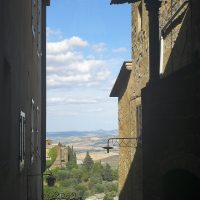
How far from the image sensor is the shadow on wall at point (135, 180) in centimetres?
1569

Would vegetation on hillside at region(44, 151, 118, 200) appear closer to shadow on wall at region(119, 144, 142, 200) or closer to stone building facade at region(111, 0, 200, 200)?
shadow on wall at region(119, 144, 142, 200)

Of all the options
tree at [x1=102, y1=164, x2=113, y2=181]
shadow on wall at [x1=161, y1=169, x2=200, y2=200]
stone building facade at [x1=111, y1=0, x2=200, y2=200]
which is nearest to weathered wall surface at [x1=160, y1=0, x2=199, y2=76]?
stone building facade at [x1=111, y1=0, x2=200, y2=200]

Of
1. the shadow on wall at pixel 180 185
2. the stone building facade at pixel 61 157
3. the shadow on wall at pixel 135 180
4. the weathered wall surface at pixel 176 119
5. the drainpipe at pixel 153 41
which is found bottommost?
the stone building facade at pixel 61 157

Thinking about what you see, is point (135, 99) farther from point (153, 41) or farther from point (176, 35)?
point (153, 41)

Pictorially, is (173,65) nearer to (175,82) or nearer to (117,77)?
(175,82)

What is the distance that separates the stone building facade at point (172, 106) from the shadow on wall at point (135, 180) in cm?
417

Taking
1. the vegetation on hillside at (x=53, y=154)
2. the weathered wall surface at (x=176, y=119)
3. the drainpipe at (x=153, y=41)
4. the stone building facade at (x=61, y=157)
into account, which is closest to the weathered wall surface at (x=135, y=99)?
the weathered wall surface at (x=176, y=119)

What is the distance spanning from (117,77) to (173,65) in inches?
291

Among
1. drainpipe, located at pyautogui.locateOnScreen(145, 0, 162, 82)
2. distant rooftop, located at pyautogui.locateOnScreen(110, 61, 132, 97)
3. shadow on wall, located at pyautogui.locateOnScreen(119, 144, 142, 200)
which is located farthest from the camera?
distant rooftop, located at pyautogui.locateOnScreen(110, 61, 132, 97)

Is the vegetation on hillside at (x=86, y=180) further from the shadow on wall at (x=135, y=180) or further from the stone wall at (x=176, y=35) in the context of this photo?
the stone wall at (x=176, y=35)

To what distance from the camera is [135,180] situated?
16719 mm

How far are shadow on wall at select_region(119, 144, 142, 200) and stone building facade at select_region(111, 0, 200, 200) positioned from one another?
417 cm

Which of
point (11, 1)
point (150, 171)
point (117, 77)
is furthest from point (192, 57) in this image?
point (117, 77)

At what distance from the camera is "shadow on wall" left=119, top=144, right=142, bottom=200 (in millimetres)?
15694
